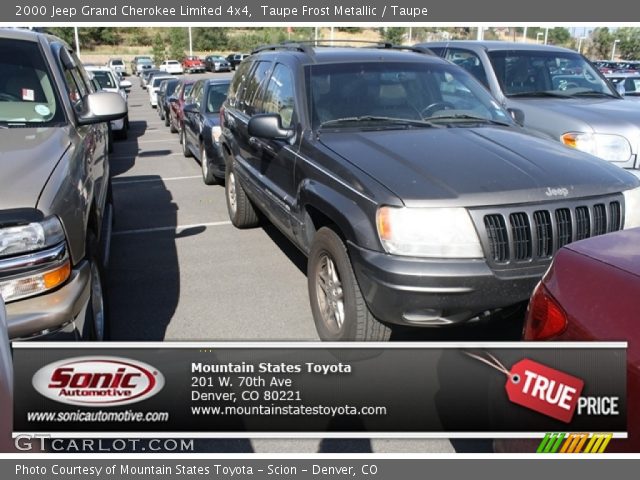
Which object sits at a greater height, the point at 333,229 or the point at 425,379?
the point at 333,229

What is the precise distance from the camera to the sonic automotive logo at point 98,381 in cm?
236

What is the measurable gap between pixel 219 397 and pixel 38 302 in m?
1.03

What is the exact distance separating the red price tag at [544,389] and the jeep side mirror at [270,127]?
8.85ft

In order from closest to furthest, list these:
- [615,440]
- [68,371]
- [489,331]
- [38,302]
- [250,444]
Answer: [615,440] → [68,371] → [38,302] → [250,444] → [489,331]

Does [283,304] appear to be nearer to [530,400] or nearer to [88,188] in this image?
[88,188]

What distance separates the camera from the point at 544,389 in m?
2.07

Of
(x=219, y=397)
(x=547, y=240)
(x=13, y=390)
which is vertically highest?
(x=547, y=240)

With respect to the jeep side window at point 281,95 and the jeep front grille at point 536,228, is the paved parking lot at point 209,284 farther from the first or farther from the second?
the jeep side window at point 281,95

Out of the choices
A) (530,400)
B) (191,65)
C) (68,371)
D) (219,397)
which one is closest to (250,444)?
(219,397)

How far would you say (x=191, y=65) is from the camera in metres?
56.5

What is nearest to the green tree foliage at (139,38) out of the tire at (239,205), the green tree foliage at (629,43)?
the green tree foliage at (629,43)

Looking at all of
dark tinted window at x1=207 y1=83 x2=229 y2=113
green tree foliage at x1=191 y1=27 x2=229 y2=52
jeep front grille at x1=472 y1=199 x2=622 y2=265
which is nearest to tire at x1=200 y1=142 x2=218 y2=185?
dark tinted window at x1=207 y1=83 x2=229 y2=113

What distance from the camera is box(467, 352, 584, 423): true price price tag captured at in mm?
2033

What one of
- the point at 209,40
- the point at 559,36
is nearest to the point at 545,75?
the point at 209,40
